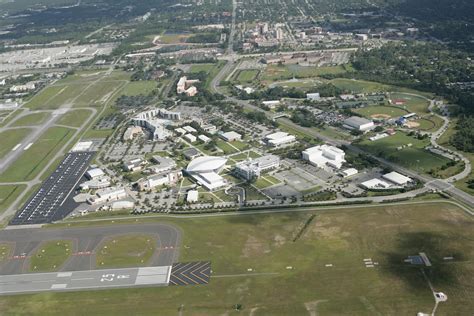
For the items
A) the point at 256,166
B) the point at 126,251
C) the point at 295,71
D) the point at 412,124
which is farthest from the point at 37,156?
the point at 295,71

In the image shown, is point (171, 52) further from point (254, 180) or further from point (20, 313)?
point (20, 313)

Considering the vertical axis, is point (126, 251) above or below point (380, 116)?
Result: below

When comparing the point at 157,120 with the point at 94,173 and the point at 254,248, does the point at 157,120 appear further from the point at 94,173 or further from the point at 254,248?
the point at 254,248

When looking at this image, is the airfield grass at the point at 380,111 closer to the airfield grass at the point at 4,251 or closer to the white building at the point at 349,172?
the white building at the point at 349,172

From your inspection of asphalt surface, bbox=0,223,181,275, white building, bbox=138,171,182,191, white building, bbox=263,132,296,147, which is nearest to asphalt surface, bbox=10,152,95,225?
asphalt surface, bbox=0,223,181,275

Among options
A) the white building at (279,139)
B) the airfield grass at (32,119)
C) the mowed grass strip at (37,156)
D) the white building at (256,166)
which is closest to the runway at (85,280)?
the white building at (256,166)

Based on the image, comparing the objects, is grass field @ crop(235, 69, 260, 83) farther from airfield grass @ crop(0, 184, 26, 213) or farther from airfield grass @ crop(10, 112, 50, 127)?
airfield grass @ crop(0, 184, 26, 213)
